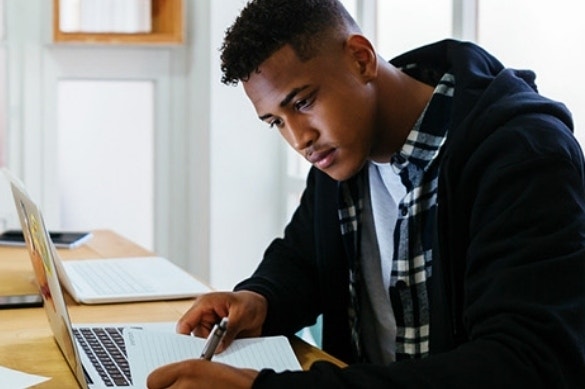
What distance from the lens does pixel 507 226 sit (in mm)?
1113

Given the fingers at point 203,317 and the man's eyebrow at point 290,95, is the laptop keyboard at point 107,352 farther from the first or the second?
the man's eyebrow at point 290,95

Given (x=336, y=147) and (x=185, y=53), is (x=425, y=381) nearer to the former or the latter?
(x=336, y=147)

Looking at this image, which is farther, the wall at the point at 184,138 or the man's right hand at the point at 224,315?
the wall at the point at 184,138

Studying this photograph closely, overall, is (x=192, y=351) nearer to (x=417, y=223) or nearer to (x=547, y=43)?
(x=417, y=223)

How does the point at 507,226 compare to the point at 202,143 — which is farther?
the point at 202,143

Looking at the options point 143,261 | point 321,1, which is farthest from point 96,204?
point 321,1

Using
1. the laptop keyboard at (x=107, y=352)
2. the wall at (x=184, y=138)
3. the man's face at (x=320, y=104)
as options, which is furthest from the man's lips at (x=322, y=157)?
the wall at (x=184, y=138)

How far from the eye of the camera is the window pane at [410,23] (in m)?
2.25

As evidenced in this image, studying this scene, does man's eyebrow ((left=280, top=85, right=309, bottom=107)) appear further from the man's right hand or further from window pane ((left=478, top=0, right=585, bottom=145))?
window pane ((left=478, top=0, right=585, bottom=145))

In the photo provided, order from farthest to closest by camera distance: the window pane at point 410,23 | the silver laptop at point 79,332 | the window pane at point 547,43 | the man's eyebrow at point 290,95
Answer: the window pane at point 410,23 < the window pane at point 547,43 < the man's eyebrow at point 290,95 < the silver laptop at point 79,332

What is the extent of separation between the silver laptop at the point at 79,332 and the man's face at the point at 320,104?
334 mm

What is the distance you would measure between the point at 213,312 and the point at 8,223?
6.49 ft

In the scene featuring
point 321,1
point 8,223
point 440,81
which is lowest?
point 8,223

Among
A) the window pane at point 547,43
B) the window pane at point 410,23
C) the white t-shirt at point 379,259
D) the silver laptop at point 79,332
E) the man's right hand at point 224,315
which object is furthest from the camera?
the window pane at point 410,23
